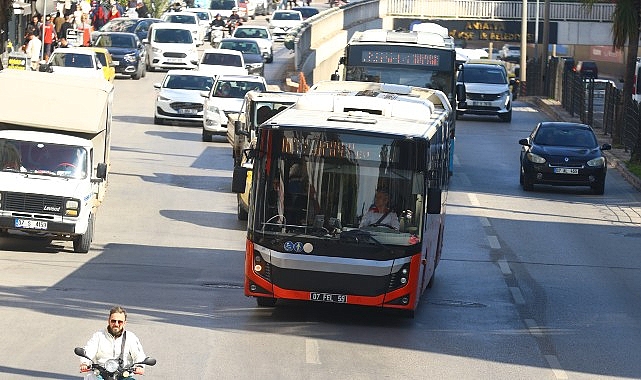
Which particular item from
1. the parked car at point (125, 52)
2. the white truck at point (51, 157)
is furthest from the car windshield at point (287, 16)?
the white truck at point (51, 157)

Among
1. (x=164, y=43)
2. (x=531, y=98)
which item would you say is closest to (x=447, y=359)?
(x=164, y=43)

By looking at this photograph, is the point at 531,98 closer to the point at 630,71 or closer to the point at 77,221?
the point at 630,71

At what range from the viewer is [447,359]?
16.1 m

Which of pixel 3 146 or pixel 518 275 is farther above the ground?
pixel 3 146

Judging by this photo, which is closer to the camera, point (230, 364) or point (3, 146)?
point (230, 364)

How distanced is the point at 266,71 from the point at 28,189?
43055mm

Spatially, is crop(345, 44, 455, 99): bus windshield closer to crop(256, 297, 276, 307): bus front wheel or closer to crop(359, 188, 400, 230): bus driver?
crop(256, 297, 276, 307): bus front wheel

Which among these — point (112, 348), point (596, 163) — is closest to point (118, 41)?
point (596, 163)

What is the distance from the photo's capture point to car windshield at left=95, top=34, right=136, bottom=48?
195 ft

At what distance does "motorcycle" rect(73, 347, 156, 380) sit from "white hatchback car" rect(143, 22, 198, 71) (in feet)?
167

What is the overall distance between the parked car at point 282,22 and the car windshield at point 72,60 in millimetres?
36138

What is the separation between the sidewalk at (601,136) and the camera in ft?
125

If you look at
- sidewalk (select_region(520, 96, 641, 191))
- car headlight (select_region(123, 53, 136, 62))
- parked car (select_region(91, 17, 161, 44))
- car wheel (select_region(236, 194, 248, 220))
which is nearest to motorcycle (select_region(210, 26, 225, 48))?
parked car (select_region(91, 17, 161, 44))

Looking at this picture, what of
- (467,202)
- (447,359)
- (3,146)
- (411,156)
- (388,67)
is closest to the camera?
(447,359)
